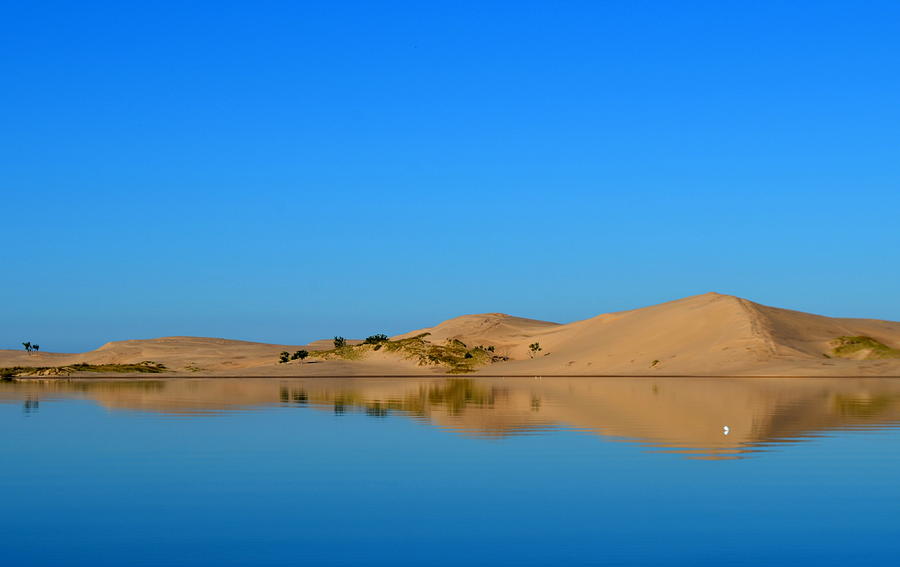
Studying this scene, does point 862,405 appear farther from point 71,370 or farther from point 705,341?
point 71,370

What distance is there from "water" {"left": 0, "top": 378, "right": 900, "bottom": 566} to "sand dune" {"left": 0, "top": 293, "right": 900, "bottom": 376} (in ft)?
225

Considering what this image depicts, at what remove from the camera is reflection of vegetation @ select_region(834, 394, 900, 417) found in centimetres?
4156

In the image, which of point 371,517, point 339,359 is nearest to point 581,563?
point 371,517

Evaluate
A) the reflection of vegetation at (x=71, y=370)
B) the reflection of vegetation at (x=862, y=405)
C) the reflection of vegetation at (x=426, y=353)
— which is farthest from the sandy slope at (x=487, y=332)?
the reflection of vegetation at (x=862, y=405)

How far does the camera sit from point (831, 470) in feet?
74.6

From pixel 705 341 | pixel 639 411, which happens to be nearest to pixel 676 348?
pixel 705 341

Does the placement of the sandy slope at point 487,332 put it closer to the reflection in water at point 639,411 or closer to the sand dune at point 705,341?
the sand dune at point 705,341

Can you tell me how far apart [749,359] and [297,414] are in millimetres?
72997

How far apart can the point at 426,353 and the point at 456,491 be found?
4177 inches

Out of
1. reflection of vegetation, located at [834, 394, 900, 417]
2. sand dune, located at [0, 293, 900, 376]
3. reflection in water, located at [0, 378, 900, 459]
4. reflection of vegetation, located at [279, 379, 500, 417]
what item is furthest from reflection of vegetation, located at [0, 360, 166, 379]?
reflection of vegetation, located at [834, 394, 900, 417]

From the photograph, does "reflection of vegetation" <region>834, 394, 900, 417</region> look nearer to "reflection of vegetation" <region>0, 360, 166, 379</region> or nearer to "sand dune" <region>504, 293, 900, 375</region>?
"sand dune" <region>504, 293, 900, 375</region>

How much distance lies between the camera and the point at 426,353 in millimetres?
126062

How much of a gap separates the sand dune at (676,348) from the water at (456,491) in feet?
225

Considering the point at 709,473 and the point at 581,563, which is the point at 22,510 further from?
the point at 709,473
